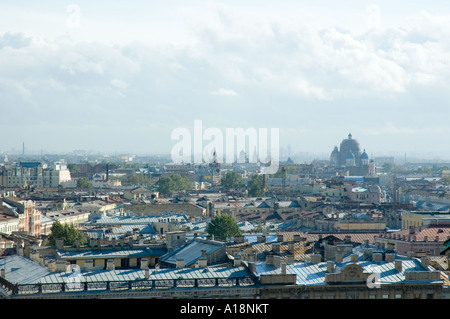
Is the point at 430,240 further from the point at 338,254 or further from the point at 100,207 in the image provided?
the point at 100,207

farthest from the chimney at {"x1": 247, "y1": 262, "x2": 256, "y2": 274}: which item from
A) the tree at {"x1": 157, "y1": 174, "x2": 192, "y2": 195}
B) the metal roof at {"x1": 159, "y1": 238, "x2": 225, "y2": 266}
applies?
the tree at {"x1": 157, "y1": 174, "x2": 192, "y2": 195}

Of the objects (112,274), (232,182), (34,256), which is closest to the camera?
(112,274)

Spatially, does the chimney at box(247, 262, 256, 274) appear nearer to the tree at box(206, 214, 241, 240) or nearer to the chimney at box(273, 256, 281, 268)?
the chimney at box(273, 256, 281, 268)

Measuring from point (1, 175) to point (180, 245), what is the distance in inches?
5268

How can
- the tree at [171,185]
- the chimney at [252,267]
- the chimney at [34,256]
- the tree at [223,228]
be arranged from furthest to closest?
the tree at [171,185] → the tree at [223,228] → the chimney at [34,256] → the chimney at [252,267]

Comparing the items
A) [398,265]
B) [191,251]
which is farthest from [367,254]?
[191,251]

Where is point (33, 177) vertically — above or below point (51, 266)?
above

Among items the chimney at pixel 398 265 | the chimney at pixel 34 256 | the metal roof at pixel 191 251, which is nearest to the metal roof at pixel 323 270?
the chimney at pixel 398 265

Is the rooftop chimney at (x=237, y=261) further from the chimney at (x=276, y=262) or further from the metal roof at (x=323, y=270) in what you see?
the chimney at (x=276, y=262)

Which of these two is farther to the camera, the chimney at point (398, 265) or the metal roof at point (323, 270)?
the chimney at point (398, 265)

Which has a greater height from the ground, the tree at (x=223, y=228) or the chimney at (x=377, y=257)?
the chimney at (x=377, y=257)

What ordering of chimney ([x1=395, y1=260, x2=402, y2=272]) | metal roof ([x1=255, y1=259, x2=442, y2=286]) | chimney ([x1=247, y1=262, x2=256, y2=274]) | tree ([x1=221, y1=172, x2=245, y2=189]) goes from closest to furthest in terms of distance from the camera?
metal roof ([x1=255, y1=259, x2=442, y2=286]) < chimney ([x1=247, y1=262, x2=256, y2=274]) < chimney ([x1=395, y1=260, x2=402, y2=272]) < tree ([x1=221, y1=172, x2=245, y2=189])

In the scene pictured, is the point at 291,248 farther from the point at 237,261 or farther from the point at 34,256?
the point at 34,256
